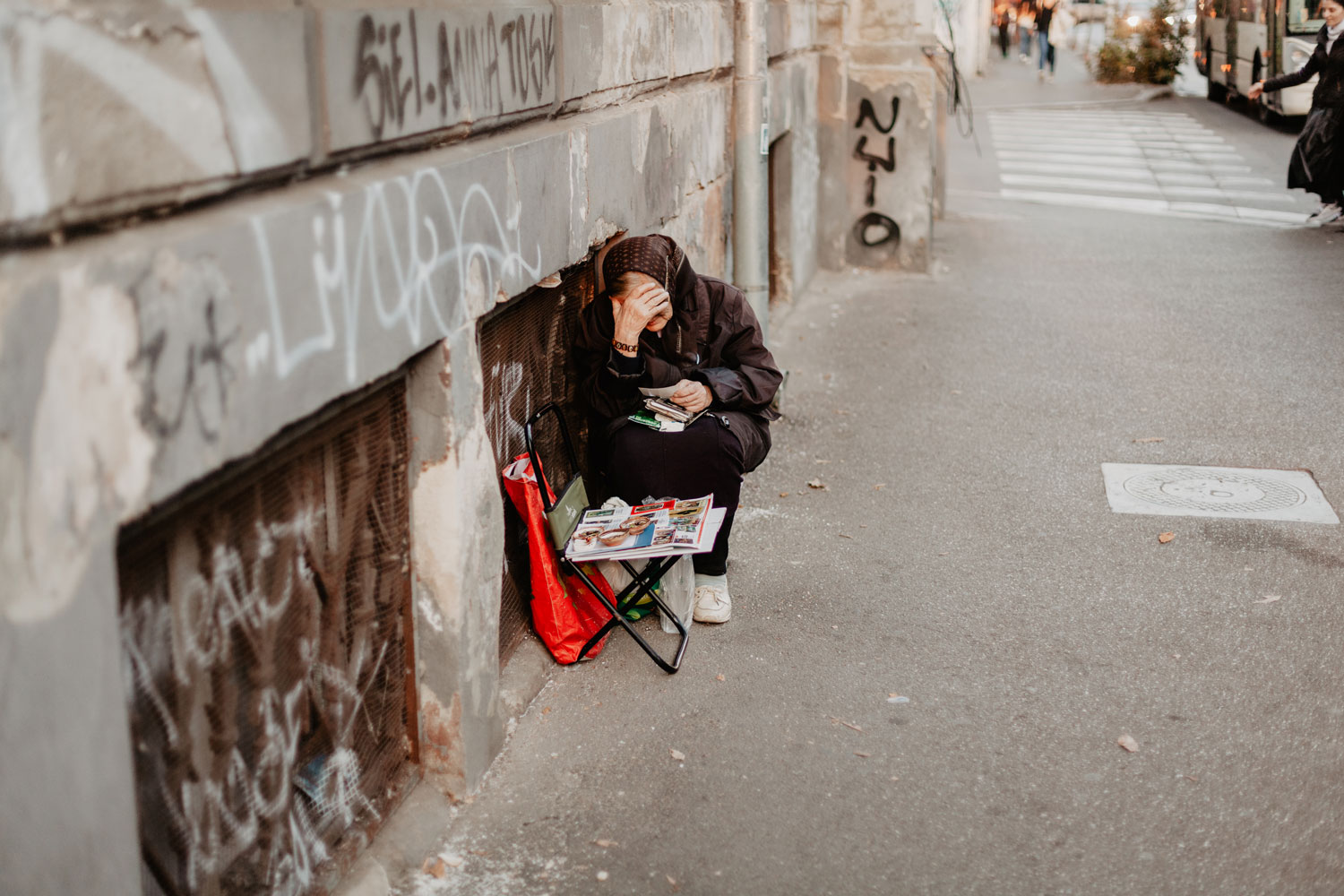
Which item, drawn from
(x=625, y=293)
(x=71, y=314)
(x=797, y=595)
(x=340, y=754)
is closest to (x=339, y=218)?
(x=71, y=314)

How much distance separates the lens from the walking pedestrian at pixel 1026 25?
32969mm

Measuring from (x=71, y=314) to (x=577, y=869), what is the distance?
2.00 metres

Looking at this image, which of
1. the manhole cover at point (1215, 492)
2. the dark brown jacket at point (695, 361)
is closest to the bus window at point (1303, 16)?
the manhole cover at point (1215, 492)

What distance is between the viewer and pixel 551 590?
432 cm

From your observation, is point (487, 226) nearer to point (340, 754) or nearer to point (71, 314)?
point (340, 754)

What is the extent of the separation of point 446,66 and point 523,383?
4.20 feet

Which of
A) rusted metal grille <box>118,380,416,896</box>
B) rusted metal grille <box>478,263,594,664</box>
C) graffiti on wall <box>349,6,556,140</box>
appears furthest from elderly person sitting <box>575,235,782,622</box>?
rusted metal grille <box>118,380,416,896</box>

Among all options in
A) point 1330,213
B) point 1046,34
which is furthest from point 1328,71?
point 1046,34

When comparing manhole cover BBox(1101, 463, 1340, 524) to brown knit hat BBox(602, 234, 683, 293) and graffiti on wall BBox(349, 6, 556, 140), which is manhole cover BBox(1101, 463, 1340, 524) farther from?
graffiti on wall BBox(349, 6, 556, 140)

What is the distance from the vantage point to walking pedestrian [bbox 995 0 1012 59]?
116ft

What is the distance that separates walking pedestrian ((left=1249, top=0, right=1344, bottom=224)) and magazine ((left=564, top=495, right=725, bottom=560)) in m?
9.15

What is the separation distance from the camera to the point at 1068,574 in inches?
203

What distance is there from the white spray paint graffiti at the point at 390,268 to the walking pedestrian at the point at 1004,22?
3417 cm

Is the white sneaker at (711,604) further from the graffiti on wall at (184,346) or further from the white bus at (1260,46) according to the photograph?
the white bus at (1260,46)
